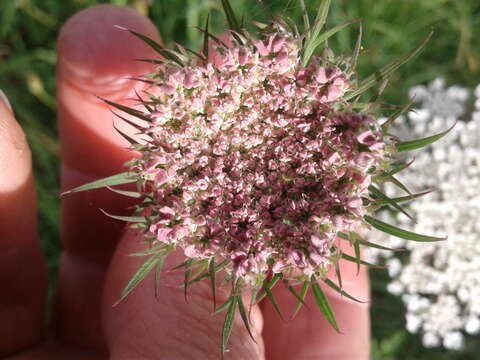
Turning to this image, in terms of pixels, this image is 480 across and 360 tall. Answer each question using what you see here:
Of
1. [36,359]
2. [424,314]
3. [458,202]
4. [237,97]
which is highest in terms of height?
[458,202]

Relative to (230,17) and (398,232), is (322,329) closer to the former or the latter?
(398,232)

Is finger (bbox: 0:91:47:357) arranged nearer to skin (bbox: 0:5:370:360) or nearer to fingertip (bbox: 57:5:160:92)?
skin (bbox: 0:5:370:360)

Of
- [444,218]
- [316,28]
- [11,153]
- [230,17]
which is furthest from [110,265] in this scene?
[444,218]

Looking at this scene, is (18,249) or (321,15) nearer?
(321,15)

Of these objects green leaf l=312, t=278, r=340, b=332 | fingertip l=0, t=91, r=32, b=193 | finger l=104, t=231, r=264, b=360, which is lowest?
finger l=104, t=231, r=264, b=360

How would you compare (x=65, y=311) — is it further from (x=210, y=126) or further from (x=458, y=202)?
(x=458, y=202)

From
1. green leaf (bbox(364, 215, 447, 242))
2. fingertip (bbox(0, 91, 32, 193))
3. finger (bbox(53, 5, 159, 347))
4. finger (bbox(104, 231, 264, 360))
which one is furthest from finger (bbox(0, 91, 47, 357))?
green leaf (bbox(364, 215, 447, 242))

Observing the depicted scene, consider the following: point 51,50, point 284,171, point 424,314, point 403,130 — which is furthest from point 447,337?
point 51,50
